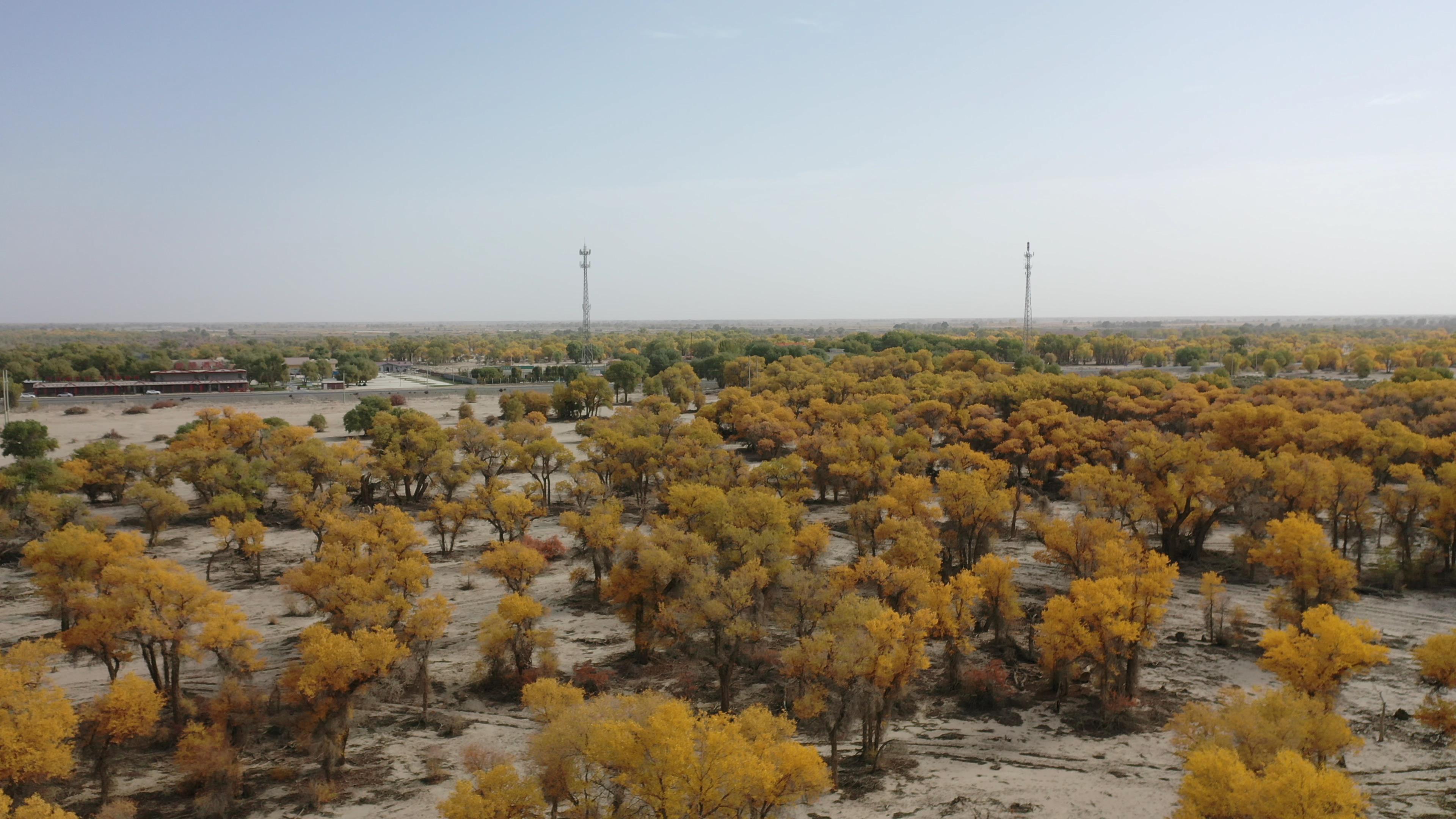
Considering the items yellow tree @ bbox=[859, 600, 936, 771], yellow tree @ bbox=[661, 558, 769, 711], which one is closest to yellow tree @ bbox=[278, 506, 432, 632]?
yellow tree @ bbox=[661, 558, 769, 711]

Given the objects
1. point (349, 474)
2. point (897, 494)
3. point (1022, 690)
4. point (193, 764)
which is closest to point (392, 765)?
point (193, 764)

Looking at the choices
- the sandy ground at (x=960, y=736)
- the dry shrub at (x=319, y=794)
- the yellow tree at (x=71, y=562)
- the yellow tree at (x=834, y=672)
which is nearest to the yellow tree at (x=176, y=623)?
the sandy ground at (x=960, y=736)

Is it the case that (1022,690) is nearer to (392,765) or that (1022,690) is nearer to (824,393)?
(392,765)

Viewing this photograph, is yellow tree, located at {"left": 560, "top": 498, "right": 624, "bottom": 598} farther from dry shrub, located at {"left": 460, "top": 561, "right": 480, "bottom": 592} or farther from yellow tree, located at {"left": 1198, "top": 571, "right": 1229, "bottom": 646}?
yellow tree, located at {"left": 1198, "top": 571, "right": 1229, "bottom": 646}

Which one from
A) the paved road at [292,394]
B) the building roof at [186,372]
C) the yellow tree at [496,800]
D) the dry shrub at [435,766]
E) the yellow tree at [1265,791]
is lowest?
the dry shrub at [435,766]

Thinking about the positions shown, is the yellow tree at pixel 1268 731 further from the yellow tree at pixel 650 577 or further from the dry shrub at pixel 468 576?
the dry shrub at pixel 468 576
